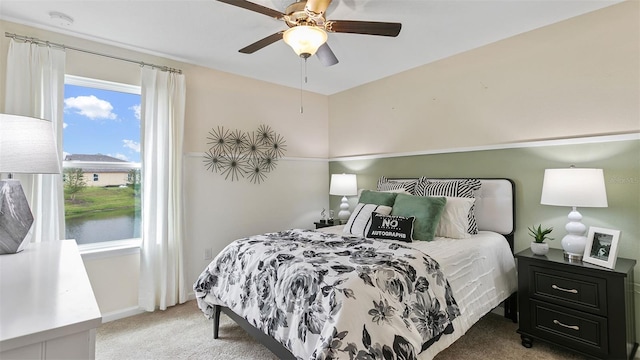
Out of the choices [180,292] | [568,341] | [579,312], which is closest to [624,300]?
[579,312]

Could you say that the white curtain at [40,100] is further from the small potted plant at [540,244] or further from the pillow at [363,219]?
the small potted plant at [540,244]

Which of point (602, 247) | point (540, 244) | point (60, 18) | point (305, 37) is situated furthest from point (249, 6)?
point (602, 247)

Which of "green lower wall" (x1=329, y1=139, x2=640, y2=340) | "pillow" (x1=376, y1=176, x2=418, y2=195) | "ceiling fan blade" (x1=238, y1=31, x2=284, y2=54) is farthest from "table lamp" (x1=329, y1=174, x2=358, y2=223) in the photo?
"ceiling fan blade" (x1=238, y1=31, x2=284, y2=54)

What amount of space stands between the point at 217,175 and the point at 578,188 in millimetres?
3363

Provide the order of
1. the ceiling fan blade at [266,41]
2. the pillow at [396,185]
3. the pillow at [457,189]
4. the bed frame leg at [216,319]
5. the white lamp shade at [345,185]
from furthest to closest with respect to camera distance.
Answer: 1. the white lamp shade at [345,185]
2. the pillow at [396,185]
3. the pillow at [457,189]
4. the bed frame leg at [216,319]
5. the ceiling fan blade at [266,41]

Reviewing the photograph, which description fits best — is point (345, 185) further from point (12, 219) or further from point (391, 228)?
point (12, 219)

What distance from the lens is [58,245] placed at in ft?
5.06

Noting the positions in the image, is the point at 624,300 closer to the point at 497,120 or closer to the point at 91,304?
the point at 497,120

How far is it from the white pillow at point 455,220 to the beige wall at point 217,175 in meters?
2.18

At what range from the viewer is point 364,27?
1.95 metres

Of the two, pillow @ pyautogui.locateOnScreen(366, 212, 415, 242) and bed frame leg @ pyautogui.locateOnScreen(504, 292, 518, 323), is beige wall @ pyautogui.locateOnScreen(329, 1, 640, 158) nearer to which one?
pillow @ pyautogui.locateOnScreen(366, 212, 415, 242)

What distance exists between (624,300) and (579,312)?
26 centimetres

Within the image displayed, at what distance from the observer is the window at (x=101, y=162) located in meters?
2.75

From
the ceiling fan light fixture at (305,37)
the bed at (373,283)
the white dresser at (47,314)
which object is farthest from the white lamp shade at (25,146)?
the ceiling fan light fixture at (305,37)
